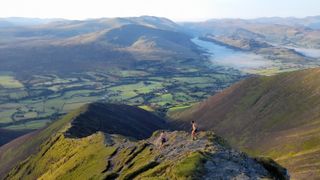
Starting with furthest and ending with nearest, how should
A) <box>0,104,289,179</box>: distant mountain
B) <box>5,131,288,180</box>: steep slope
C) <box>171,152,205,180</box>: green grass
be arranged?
<box>0,104,289,179</box>: distant mountain < <box>5,131,288,180</box>: steep slope < <box>171,152,205,180</box>: green grass

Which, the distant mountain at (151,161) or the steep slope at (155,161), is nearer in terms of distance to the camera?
the steep slope at (155,161)

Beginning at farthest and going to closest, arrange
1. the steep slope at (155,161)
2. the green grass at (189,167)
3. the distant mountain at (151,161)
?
the distant mountain at (151,161)
the steep slope at (155,161)
the green grass at (189,167)

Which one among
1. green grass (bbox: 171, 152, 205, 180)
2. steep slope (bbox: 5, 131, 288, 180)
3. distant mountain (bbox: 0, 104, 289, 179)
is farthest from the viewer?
distant mountain (bbox: 0, 104, 289, 179)

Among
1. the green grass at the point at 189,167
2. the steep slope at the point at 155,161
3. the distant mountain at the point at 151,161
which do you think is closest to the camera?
the green grass at the point at 189,167

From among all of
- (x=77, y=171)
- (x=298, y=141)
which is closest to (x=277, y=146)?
(x=298, y=141)

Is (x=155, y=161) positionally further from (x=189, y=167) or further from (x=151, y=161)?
(x=189, y=167)

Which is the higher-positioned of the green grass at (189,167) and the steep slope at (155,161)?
the green grass at (189,167)

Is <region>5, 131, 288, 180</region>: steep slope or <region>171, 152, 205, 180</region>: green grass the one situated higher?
<region>171, 152, 205, 180</region>: green grass

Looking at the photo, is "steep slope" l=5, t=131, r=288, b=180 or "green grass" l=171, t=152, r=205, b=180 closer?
"green grass" l=171, t=152, r=205, b=180

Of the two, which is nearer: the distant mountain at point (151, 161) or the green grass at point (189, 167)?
the green grass at point (189, 167)

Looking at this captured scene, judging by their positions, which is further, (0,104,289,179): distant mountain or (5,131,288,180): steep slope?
(0,104,289,179): distant mountain

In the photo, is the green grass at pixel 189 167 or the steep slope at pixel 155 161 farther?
the steep slope at pixel 155 161
